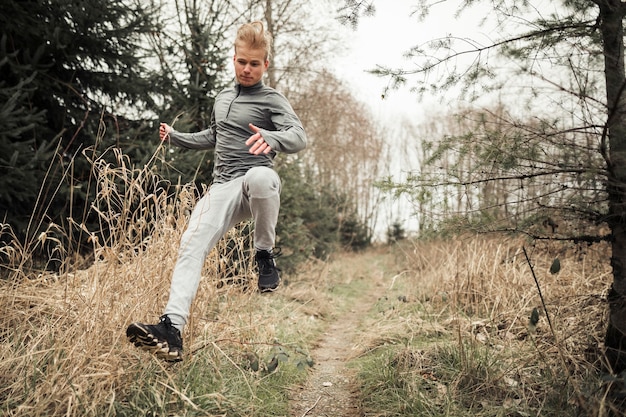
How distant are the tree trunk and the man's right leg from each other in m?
2.07

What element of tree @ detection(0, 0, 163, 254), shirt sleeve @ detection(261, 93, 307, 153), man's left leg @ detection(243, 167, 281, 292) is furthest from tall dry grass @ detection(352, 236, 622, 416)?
tree @ detection(0, 0, 163, 254)

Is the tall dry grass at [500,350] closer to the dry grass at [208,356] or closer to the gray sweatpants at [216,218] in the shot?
Result: the dry grass at [208,356]

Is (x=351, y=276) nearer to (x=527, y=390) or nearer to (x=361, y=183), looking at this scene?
(x=527, y=390)

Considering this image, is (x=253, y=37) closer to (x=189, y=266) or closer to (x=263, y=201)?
(x=263, y=201)

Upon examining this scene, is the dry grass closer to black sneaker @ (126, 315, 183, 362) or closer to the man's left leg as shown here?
black sneaker @ (126, 315, 183, 362)

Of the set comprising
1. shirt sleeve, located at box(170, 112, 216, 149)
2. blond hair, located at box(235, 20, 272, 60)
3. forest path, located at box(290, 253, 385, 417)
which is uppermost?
blond hair, located at box(235, 20, 272, 60)

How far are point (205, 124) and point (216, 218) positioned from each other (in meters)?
4.58

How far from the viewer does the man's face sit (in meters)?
2.98

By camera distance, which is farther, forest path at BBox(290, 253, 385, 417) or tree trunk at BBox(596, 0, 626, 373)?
forest path at BBox(290, 253, 385, 417)

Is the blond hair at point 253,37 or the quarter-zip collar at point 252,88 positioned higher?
the blond hair at point 253,37

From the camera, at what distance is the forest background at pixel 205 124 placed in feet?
7.93

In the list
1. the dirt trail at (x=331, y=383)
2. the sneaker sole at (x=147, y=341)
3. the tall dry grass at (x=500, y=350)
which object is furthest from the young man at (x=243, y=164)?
the tall dry grass at (x=500, y=350)

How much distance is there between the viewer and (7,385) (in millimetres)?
2527

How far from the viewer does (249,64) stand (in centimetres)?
301
